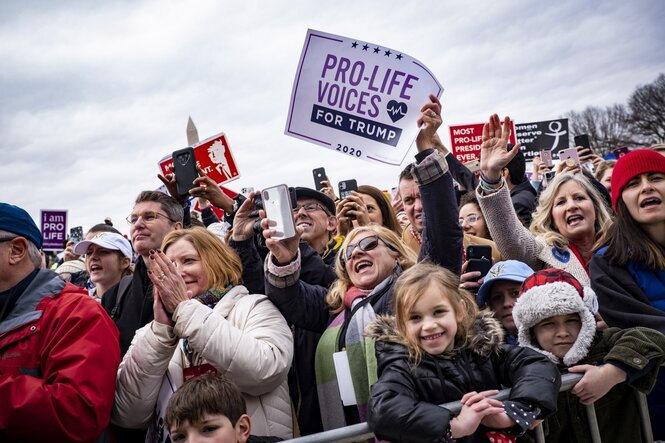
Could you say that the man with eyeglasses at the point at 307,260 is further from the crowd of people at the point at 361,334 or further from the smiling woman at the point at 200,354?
the smiling woman at the point at 200,354

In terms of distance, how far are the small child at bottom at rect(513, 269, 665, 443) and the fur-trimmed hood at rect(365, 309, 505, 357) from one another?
306 millimetres

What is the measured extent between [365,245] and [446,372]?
3.10ft

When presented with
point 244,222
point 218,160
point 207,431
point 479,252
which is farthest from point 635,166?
point 218,160

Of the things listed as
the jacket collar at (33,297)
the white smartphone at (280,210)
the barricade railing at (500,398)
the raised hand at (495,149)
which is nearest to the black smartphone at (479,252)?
the raised hand at (495,149)

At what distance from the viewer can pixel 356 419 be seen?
9.56 ft

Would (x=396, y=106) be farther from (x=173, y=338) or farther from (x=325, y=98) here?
(x=173, y=338)

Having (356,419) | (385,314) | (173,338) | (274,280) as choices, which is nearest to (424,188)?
(385,314)

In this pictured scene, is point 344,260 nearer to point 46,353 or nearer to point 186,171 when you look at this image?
point 186,171

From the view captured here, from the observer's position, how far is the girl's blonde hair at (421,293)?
104 inches

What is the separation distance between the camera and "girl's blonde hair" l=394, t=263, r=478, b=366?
8.66 feet

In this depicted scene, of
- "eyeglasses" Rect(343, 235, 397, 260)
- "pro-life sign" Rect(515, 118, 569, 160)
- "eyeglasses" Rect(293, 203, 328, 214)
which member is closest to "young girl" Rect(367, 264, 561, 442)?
"eyeglasses" Rect(343, 235, 397, 260)

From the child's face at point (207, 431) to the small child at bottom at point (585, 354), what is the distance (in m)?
1.43

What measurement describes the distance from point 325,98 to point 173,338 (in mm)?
2262

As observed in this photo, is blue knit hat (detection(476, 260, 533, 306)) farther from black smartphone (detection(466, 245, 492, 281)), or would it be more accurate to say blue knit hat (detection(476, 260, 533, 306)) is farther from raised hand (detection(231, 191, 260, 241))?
raised hand (detection(231, 191, 260, 241))
